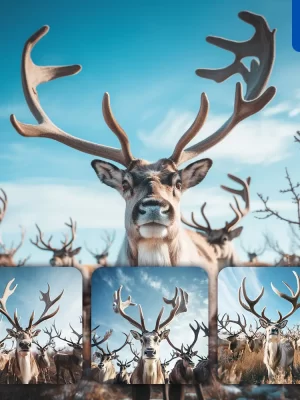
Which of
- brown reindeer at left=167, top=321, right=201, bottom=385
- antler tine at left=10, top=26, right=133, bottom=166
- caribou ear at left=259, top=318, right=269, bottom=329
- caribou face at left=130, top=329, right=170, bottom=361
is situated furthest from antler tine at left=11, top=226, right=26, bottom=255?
caribou ear at left=259, top=318, right=269, bottom=329

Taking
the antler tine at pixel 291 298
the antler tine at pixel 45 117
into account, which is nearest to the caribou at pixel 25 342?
the antler tine at pixel 45 117

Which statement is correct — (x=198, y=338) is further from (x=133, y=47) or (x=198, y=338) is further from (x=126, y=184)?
(x=133, y=47)

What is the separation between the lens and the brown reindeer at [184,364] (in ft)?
16.8

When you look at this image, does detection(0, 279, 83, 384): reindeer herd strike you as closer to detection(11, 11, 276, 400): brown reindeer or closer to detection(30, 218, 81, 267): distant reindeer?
detection(30, 218, 81, 267): distant reindeer

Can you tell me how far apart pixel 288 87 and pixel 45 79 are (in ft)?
6.21

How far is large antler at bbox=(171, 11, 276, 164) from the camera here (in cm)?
534

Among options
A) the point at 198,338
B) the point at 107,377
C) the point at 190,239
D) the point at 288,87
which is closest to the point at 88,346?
the point at 107,377

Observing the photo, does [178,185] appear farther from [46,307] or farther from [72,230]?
[46,307]

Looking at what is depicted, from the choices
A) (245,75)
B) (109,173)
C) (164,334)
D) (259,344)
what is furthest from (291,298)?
(245,75)

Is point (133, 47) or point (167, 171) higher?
point (133, 47)

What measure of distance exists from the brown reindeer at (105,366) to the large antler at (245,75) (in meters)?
1.48

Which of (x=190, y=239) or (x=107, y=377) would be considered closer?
(x=107, y=377)

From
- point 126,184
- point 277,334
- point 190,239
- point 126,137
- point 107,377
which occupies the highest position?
point 126,137

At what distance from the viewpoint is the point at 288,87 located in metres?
5.50
